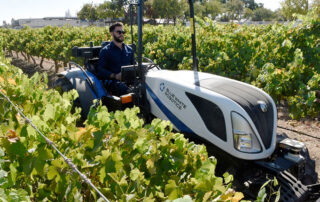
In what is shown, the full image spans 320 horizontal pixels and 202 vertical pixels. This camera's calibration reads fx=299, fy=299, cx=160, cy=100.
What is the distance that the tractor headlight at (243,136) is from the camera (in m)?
2.70

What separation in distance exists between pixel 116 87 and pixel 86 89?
456mm

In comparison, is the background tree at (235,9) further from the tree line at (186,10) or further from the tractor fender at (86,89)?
the tractor fender at (86,89)

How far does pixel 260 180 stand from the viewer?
2602mm

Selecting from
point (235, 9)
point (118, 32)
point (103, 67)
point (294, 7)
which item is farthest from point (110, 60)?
point (235, 9)

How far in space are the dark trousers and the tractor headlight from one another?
68.6 inches

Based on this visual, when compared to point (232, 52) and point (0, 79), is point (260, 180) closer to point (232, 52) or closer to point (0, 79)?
point (0, 79)

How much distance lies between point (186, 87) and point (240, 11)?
99.3 meters

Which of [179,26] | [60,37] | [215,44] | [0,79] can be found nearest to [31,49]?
[60,37]

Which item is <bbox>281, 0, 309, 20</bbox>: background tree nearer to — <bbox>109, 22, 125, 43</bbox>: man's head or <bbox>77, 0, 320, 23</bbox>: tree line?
<bbox>77, 0, 320, 23</bbox>: tree line

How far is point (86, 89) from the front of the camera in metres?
4.23

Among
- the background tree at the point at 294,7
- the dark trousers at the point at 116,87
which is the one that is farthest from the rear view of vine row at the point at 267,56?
the background tree at the point at 294,7

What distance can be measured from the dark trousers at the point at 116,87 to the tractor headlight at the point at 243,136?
68.6 inches

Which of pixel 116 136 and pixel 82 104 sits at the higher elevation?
pixel 116 136

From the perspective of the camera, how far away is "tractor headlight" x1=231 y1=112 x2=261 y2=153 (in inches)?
106
